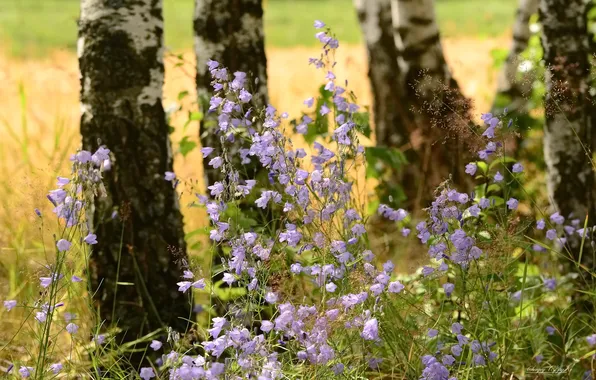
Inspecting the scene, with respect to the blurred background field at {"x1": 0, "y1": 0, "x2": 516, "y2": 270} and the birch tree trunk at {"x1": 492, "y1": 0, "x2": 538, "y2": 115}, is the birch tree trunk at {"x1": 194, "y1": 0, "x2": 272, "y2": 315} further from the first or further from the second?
the birch tree trunk at {"x1": 492, "y1": 0, "x2": 538, "y2": 115}

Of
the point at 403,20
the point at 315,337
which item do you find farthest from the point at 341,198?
the point at 403,20

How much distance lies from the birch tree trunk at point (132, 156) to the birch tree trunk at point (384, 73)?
2939 millimetres

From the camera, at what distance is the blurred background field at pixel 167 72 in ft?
17.3

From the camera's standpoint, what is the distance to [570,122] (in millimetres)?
4465

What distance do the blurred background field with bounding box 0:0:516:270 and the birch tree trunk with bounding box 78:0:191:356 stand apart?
33 centimetres

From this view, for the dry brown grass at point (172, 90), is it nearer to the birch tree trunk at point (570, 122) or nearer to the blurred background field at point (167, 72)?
the blurred background field at point (167, 72)

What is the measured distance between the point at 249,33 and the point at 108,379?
206 centimetres

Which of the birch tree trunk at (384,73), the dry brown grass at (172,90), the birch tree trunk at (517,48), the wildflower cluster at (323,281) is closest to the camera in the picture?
the wildflower cluster at (323,281)

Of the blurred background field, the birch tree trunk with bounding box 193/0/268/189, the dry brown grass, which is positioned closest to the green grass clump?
the blurred background field

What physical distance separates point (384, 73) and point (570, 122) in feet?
8.13

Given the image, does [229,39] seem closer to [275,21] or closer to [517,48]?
[517,48]

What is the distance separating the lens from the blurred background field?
5.26 m

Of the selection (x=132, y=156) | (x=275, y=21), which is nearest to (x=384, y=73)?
(x=132, y=156)

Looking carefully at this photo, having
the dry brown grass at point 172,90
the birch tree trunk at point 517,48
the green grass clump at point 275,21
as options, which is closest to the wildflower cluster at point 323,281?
the dry brown grass at point 172,90
